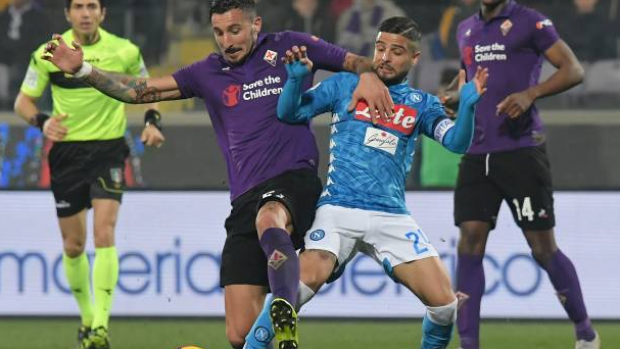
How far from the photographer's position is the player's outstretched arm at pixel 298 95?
6175 mm

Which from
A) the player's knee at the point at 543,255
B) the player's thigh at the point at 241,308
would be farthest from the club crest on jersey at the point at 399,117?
the player's knee at the point at 543,255

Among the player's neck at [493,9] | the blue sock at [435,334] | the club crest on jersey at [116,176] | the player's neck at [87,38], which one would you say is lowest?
the blue sock at [435,334]

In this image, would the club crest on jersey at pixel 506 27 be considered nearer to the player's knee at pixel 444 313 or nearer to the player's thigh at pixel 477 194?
the player's thigh at pixel 477 194

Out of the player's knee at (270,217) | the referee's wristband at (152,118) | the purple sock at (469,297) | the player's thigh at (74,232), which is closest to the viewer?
the player's knee at (270,217)

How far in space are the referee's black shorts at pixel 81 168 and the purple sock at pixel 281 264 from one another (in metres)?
2.96

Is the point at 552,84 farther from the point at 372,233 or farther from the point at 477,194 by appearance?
the point at 372,233

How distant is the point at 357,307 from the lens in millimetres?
10094

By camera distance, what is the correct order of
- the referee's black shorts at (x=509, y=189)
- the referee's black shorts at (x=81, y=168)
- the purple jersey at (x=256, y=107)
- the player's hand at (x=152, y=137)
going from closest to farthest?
the purple jersey at (x=256, y=107) < the referee's black shorts at (x=509, y=189) < the player's hand at (x=152, y=137) < the referee's black shorts at (x=81, y=168)

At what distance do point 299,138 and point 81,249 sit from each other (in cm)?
290

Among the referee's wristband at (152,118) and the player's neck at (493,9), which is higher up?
the player's neck at (493,9)

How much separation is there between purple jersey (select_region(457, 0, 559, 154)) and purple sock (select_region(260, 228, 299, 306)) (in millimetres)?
2238

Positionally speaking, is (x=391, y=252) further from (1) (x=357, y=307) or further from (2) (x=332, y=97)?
(1) (x=357, y=307)

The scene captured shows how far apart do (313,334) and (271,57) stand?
10.3 feet

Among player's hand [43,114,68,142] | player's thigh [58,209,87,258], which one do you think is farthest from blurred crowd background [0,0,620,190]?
player's hand [43,114,68,142]
